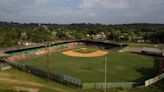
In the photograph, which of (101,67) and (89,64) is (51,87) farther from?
(89,64)

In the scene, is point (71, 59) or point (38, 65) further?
point (71, 59)

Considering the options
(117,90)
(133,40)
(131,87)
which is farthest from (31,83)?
(133,40)

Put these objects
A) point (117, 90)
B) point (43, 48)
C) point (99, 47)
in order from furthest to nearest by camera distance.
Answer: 1. point (99, 47)
2. point (43, 48)
3. point (117, 90)

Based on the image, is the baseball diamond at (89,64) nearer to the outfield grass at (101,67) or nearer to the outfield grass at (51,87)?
the outfield grass at (101,67)

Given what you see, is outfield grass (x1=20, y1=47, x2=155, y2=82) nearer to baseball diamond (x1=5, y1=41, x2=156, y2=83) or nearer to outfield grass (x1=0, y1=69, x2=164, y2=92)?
baseball diamond (x1=5, y1=41, x2=156, y2=83)

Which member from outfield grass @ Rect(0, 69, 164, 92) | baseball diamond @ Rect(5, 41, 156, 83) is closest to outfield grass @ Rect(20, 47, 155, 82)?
baseball diamond @ Rect(5, 41, 156, 83)

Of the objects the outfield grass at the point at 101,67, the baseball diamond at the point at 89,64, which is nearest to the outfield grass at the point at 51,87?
the baseball diamond at the point at 89,64

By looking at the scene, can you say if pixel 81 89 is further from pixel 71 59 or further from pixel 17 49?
pixel 17 49

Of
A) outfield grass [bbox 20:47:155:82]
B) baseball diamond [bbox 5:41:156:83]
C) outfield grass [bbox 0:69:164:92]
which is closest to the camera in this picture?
outfield grass [bbox 0:69:164:92]

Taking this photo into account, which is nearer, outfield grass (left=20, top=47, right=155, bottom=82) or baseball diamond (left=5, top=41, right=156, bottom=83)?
outfield grass (left=20, top=47, right=155, bottom=82)
